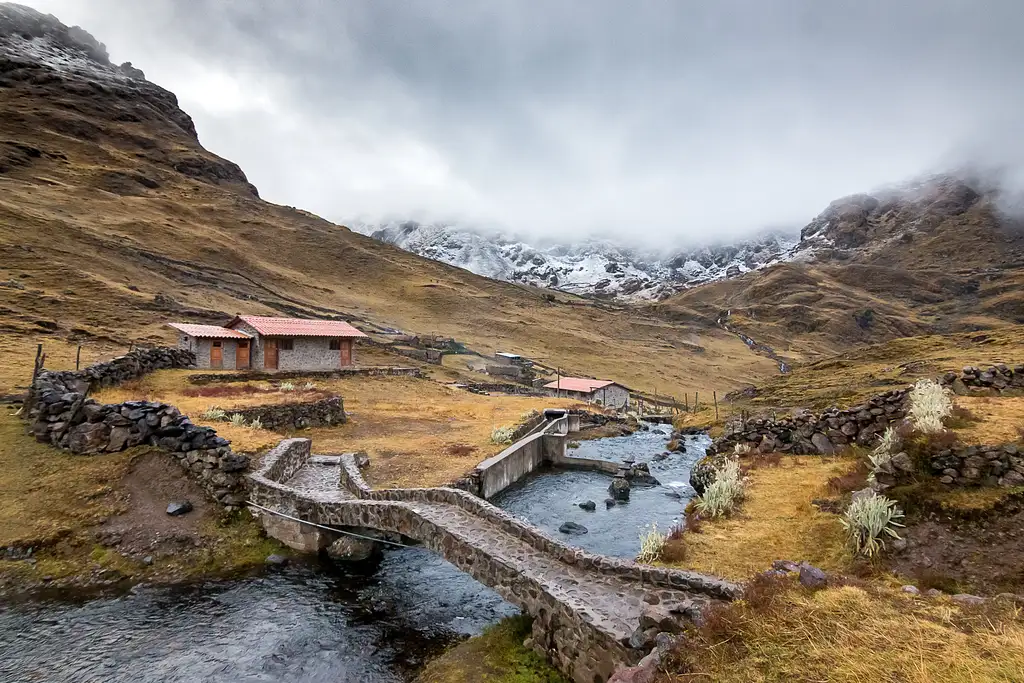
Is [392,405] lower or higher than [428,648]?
higher

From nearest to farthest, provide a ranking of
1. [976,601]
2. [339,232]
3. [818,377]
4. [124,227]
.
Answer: [976,601], [818,377], [124,227], [339,232]

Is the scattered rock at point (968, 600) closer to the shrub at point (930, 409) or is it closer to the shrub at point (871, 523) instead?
the shrub at point (871, 523)

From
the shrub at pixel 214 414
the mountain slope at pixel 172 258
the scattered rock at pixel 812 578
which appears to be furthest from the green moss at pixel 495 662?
the mountain slope at pixel 172 258

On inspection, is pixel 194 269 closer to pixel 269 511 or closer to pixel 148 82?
pixel 269 511

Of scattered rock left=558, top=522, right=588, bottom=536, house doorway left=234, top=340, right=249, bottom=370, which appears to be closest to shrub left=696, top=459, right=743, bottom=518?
scattered rock left=558, top=522, right=588, bottom=536

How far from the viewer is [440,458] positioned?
24609 millimetres

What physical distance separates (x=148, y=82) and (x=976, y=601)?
23186 centimetres

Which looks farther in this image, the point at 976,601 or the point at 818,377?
the point at 818,377

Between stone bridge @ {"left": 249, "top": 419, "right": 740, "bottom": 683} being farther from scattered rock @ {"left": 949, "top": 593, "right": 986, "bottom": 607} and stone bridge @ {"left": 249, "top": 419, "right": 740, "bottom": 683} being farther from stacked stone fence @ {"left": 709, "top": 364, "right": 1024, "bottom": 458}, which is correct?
stacked stone fence @ {"left": 709, "top": 364, "right": 1024, "bottom": 458}

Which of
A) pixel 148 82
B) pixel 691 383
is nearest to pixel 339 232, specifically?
pixel 148 82

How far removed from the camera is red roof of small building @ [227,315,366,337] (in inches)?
1700

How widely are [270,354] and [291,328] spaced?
2.97 metres

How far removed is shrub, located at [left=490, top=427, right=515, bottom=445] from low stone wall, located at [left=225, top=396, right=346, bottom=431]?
30.7 ft

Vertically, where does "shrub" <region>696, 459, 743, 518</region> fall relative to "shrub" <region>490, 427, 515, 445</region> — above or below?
above
